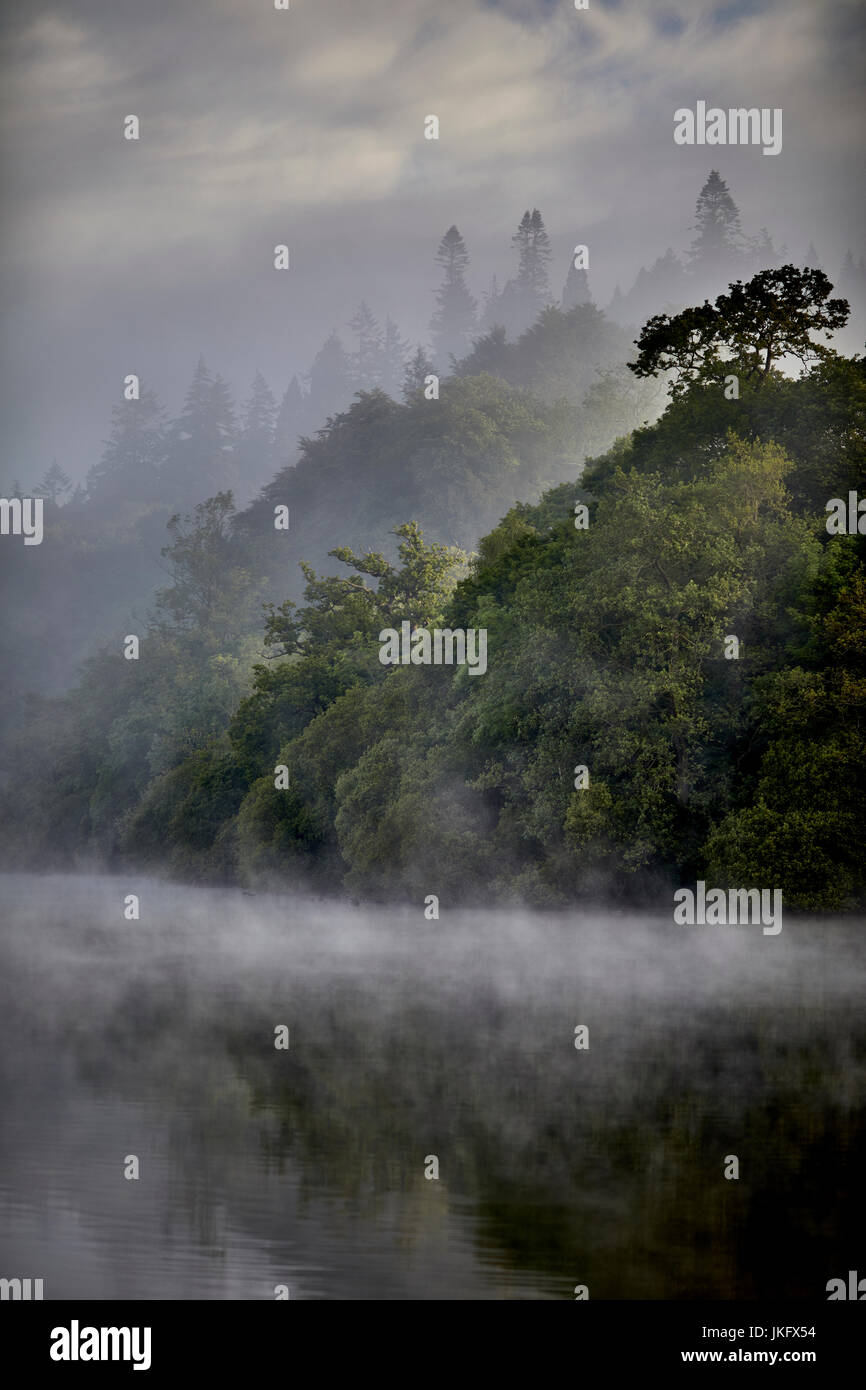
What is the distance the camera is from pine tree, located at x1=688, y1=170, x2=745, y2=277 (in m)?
183

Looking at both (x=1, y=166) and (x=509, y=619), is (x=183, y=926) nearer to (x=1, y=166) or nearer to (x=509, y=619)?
(x=509, y=619)

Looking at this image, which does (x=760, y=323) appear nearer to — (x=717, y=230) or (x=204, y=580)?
(x=204, y=580)

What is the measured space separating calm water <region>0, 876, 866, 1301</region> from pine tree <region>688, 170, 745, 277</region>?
161411 mm

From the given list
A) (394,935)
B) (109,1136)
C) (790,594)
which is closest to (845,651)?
(790,594)

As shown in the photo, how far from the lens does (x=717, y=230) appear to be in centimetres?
18288

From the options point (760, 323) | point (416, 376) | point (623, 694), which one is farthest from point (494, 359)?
point (623, 694)

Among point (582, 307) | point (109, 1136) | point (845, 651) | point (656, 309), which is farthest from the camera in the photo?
point (656, 309)

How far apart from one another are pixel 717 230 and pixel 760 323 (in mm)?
142949

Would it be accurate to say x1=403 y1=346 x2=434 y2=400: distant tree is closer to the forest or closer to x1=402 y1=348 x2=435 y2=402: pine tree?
x1=402 y1=348 x2=435 y2=402: pine tree

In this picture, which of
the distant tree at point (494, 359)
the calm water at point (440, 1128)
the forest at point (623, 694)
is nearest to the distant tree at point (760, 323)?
the forest at point (623, 694)

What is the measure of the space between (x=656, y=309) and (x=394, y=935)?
15770 centimetres

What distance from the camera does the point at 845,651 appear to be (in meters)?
38.5

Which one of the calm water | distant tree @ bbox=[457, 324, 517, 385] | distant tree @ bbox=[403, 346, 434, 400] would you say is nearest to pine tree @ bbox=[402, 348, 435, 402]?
distant tree @ bbox=[403, 346, 434, 400]

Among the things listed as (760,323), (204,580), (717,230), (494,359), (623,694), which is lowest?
(623,694)
